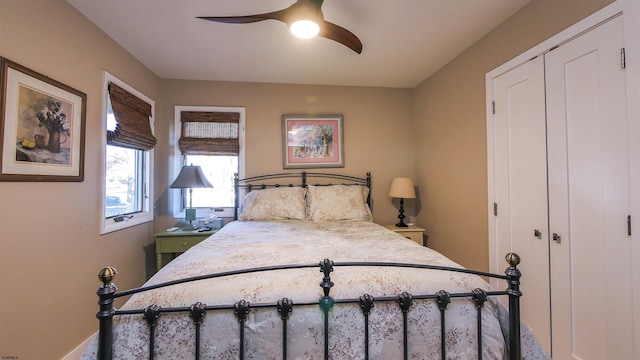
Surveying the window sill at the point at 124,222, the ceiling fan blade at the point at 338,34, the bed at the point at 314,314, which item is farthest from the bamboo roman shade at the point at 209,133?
the bed at the point at 314,314

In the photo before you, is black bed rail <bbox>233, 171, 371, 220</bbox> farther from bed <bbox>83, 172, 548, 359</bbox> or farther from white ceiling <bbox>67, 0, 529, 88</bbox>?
bed <bbox>83, 172, 548, 359</bbox>

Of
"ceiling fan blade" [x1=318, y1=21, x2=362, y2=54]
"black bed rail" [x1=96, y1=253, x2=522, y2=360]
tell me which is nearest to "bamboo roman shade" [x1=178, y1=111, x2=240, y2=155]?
"ceiling fan blade" [x1=318, y1=21, x2=362, y2=54]

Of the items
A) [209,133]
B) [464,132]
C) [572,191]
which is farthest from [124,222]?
[572,191]

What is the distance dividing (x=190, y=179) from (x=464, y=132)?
290cm

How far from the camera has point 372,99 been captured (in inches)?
136

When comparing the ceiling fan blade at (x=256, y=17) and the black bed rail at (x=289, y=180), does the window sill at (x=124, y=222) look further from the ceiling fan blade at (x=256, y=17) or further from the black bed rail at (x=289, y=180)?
the ceiling fan blade at (x=256, y=17)

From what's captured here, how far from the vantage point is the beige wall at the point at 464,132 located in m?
1.82

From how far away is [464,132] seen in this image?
8.35ft

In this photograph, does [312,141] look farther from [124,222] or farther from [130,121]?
[124,222]

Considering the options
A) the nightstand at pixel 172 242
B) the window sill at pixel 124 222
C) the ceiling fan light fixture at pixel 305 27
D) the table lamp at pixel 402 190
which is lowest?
the nightstand at pixel 172 242

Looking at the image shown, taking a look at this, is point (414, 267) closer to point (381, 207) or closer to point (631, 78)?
point (631, 78)

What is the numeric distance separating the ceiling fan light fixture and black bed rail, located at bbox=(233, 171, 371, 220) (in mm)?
1872

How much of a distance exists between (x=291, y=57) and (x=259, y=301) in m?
2.35

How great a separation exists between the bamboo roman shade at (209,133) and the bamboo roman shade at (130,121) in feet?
1.25
